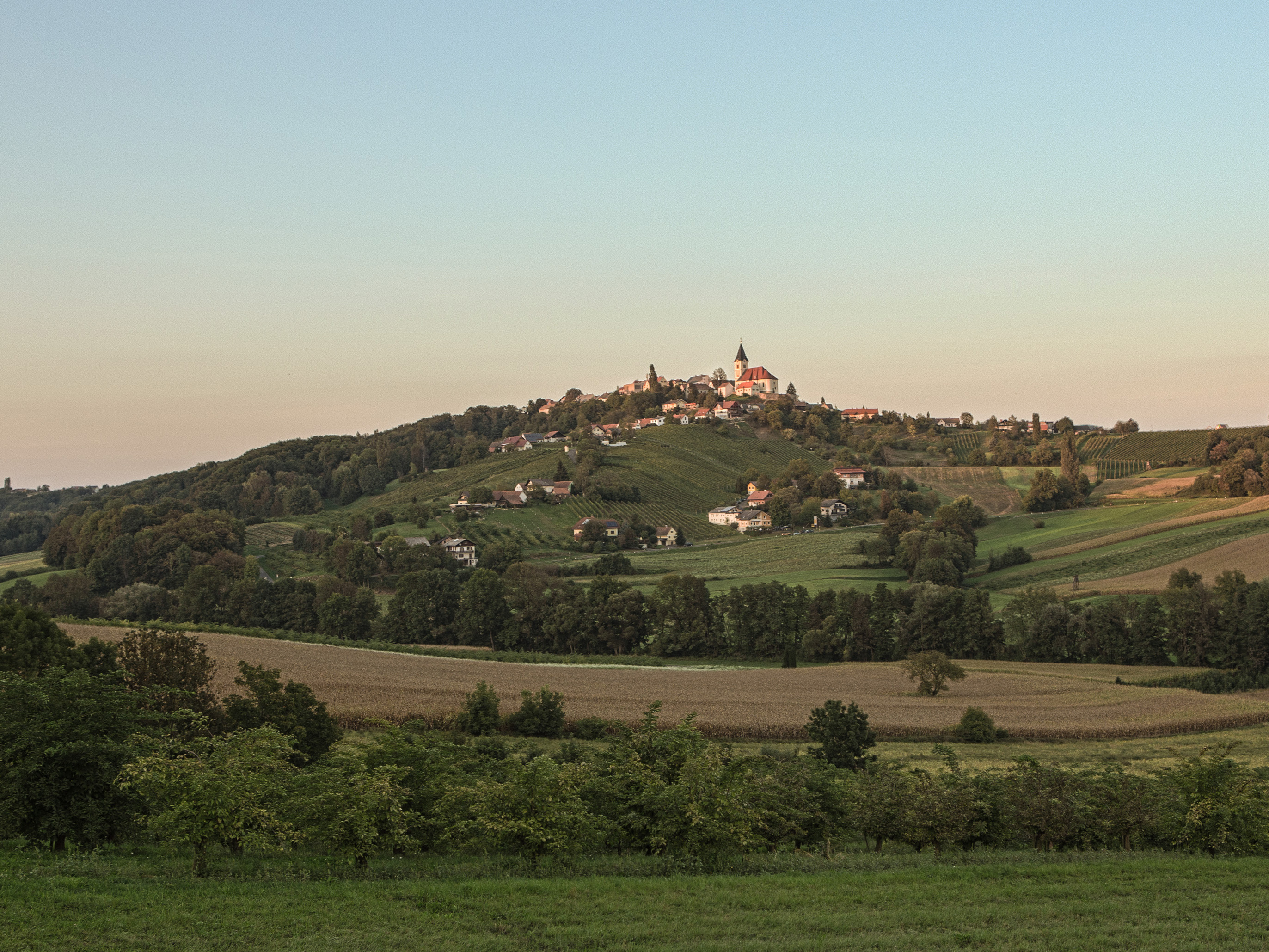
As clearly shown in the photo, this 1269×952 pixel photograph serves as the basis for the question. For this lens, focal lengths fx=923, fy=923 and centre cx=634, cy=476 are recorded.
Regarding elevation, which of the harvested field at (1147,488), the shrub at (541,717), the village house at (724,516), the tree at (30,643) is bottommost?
the shrub at (541,717)

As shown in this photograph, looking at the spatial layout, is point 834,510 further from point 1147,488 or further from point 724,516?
point 1147,488

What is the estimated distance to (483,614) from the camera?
76.9 metres

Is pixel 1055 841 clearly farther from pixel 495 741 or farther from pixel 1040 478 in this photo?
pixel 1040 478

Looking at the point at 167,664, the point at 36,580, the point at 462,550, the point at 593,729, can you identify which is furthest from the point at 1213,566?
the point at 36,580

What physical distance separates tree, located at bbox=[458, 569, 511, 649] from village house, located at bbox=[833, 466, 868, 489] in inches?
3419

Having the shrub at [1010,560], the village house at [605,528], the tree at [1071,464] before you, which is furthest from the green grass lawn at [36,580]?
the tree at [1071,464]

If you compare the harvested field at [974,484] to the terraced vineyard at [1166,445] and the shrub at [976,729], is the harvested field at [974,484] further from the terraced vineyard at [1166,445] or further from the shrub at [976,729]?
the shrub at [976,729]

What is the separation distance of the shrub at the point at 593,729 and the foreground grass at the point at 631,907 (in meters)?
23.5

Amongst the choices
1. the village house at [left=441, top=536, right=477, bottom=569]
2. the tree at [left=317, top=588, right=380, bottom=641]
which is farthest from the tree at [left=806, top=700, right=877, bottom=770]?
the village house at [left=441, top=536, right=477, bottom=569]

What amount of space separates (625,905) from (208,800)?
274 inches

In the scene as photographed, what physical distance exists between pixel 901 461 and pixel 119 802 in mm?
173092

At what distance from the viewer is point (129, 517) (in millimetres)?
106062

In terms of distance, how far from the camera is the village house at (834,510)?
137500 mm

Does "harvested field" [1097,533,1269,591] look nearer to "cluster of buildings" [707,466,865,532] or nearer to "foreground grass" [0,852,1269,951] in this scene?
"cluster of buildings" [707,466,865,532]
